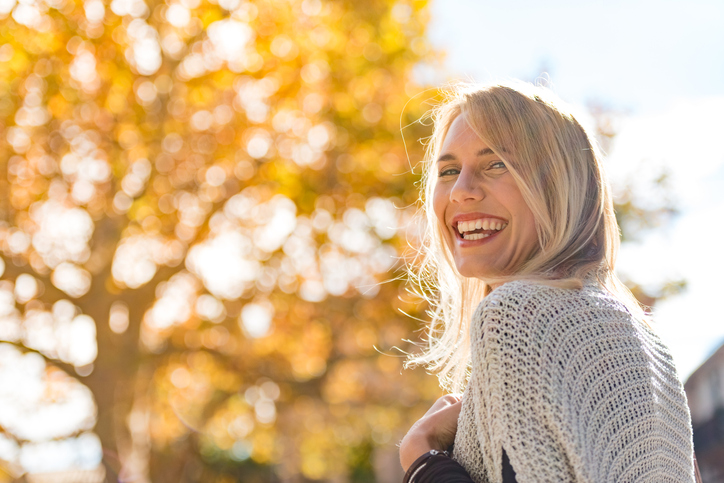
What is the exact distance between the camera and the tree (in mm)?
Result: 8148

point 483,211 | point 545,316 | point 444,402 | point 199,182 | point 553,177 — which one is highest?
point 553,177

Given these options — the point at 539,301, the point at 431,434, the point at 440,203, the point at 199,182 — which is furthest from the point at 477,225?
the point at 199,182

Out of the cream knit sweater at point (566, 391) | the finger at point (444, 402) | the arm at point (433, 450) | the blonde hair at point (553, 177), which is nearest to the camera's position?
the cream knit sweater at point (566, 391)

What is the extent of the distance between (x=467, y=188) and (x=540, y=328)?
466 mm

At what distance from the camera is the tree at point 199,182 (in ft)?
26.7

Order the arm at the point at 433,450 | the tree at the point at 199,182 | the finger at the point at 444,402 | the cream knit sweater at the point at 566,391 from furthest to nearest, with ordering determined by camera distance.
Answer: the tree at the point at 199,182
the finger at the point at 444,402
the arm at the point at 433,450
the cream knit sweater at the point at 566,391

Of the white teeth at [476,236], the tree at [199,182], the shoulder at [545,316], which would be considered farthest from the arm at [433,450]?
the tree at [199,182]

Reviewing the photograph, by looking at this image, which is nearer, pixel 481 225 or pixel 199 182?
pixel 481 225

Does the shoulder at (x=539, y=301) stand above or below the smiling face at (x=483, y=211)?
below

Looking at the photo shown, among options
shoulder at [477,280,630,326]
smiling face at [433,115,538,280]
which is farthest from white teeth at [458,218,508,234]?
shoulder at [477,280,630,326]

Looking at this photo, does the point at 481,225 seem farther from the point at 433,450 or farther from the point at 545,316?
the point at 433,450

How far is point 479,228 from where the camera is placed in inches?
61.2

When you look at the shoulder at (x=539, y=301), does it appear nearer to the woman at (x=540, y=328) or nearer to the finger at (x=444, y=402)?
the woman at (x=540, y=328)

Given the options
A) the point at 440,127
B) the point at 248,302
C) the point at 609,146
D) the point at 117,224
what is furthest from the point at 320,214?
the point at 440,127
